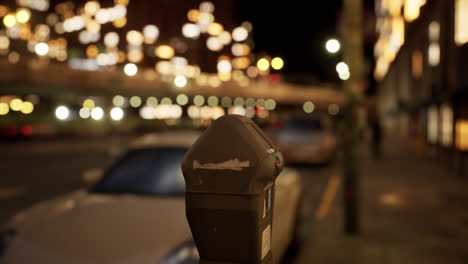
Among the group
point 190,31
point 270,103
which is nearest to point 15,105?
point 270,103

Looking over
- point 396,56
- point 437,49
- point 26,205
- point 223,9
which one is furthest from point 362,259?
point 223,9

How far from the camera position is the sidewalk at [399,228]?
595 cm

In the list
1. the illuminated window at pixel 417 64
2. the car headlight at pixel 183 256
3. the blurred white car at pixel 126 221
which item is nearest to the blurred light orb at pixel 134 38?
the illuminated window at pixel 417 64

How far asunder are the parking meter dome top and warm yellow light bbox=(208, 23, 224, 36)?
142m

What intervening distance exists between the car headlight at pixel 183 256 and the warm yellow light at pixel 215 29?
5573 inches

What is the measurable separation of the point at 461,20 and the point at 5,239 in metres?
16.5

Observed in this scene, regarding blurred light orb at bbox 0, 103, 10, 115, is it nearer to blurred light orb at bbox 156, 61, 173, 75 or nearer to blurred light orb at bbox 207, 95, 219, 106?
blurred light orb at bbox 207, 95, 219, 106

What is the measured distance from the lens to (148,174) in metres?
4.83

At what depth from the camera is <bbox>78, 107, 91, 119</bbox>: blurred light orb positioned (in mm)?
61900

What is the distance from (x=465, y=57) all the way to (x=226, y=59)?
12804cm

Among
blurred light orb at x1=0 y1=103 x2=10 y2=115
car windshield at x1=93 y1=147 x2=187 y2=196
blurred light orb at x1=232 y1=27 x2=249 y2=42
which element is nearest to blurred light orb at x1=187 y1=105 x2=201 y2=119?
blurred light orb at x1=232 y1=27 x2=249 y2=42

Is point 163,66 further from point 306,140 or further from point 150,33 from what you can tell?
point 306,140

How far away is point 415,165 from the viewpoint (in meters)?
18.0

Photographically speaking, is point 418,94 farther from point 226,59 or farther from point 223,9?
point 223,9
